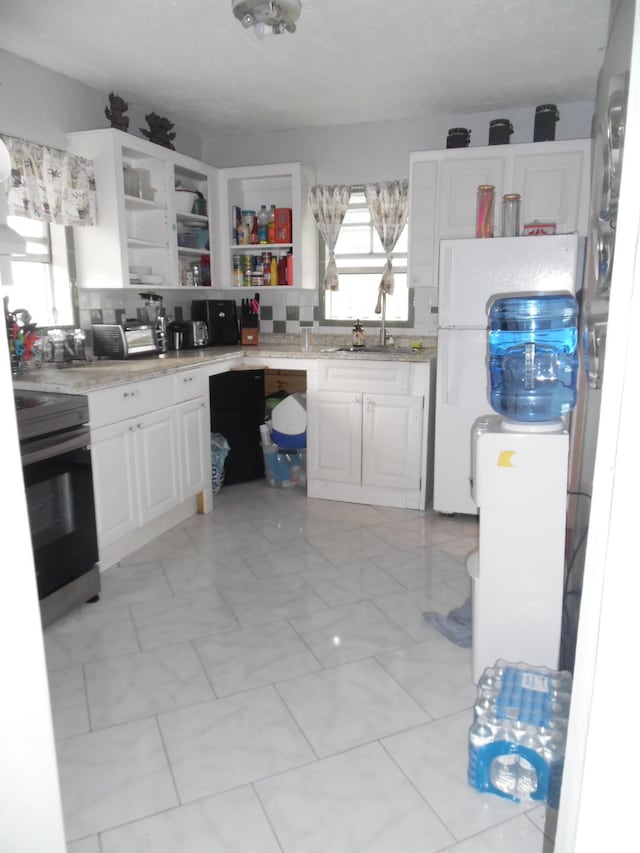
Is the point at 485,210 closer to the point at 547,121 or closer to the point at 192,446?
the point at 547,121

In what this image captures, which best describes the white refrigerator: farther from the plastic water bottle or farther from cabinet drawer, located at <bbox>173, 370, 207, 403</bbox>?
→ the plastic water bottle

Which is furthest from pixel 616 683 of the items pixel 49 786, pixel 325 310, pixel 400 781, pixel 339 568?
pixel 325 310

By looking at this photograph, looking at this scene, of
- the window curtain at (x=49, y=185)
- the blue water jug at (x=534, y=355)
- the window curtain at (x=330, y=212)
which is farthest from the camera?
the window curtain at (x=330, y=212)

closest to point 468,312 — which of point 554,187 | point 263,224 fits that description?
point 554,187

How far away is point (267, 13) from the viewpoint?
2.32 meters

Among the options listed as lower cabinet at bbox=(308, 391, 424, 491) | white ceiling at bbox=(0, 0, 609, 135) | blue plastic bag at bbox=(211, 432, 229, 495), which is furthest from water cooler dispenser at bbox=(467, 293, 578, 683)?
blue plastic bag at bbox=(211, 432, 229, 495)

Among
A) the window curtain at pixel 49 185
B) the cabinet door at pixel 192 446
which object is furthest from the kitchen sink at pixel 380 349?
the window curtain at pixel 49 185

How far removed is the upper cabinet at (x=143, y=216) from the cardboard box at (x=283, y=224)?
1.52 feet

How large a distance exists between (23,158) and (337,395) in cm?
209

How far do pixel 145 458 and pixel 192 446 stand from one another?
0.46 metres

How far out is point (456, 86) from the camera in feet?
11.4

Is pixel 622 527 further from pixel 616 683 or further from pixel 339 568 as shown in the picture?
pixel 339 568

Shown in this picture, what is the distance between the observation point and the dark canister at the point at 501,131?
12.0 ft

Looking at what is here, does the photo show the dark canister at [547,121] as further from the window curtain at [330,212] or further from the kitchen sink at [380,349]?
the kitchen sink at [380,349]
